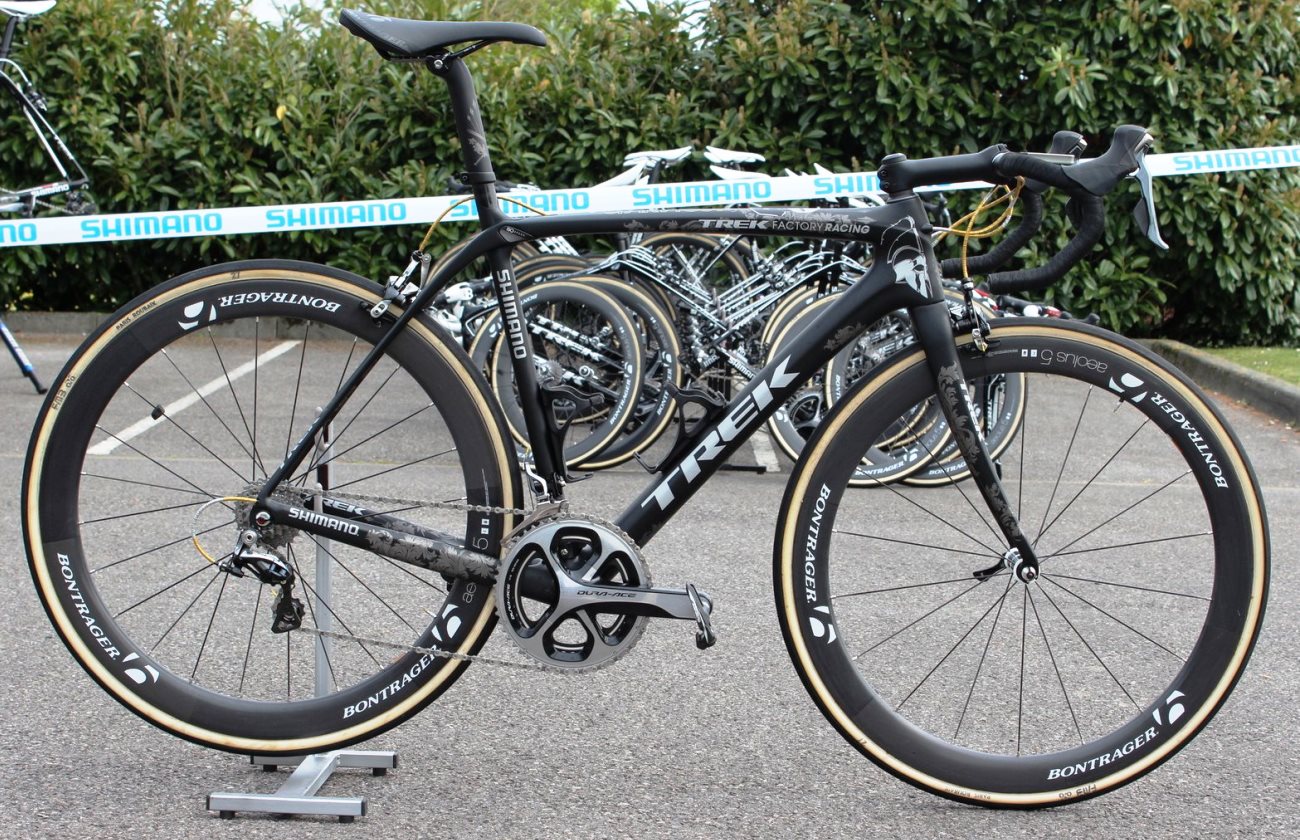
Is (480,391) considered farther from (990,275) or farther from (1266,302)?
(1266,302)

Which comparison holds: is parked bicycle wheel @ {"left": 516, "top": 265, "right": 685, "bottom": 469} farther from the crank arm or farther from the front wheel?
the crank arm

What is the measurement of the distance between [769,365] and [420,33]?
98 centimetres

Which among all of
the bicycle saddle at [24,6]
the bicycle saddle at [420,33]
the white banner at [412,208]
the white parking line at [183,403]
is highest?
the bicycle saddle at [24,6]

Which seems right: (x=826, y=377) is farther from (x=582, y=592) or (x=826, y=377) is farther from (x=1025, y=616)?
(x=582, y=592)

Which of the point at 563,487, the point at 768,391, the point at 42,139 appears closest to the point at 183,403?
the point at 42,139

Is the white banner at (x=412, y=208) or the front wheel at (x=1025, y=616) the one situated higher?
the white banner at (x=412, y=208)

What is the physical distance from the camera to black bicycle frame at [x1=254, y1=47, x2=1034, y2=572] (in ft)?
9.43

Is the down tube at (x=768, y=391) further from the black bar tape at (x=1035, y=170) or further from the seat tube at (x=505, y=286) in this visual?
the black bar tape at (x=1035, y=170)

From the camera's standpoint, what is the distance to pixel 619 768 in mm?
3285

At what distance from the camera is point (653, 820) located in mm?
3016

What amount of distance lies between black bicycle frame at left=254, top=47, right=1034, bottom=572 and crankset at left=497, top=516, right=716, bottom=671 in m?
0.10

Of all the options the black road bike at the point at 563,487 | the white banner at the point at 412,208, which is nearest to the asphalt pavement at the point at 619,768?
the black road bike at the point at 563,487

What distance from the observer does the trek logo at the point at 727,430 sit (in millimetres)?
2945

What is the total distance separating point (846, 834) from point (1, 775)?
1.88 m
